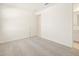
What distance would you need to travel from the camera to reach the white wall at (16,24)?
2469 millimetres

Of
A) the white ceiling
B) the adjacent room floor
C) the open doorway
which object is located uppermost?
the white ceiling

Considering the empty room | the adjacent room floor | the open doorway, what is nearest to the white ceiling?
the empty room

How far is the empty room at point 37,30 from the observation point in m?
2.45

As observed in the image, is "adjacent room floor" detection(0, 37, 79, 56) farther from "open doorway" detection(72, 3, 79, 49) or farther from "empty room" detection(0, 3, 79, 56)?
"open doorway" detection(72, 3, 79, 49)

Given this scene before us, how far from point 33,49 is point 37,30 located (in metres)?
0.41

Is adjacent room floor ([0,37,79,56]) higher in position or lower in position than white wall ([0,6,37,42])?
lower

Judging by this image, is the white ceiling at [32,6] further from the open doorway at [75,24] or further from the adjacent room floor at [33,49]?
the adjacent room floor at [33,49]

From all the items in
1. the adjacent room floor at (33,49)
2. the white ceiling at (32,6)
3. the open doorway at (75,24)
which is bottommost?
the adjacent room floor at (33,49)

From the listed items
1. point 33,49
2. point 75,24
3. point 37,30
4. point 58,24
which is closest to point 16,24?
point 37,30

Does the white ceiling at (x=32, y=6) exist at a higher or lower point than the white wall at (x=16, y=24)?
higher

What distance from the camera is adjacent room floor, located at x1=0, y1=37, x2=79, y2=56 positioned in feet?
8.04

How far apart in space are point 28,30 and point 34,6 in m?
0.51

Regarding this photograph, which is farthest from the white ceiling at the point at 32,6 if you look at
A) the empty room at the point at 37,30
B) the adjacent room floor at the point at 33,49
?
the adjacent room floor at the point at 33,49

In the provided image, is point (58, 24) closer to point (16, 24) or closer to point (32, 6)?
point (32, 6)
